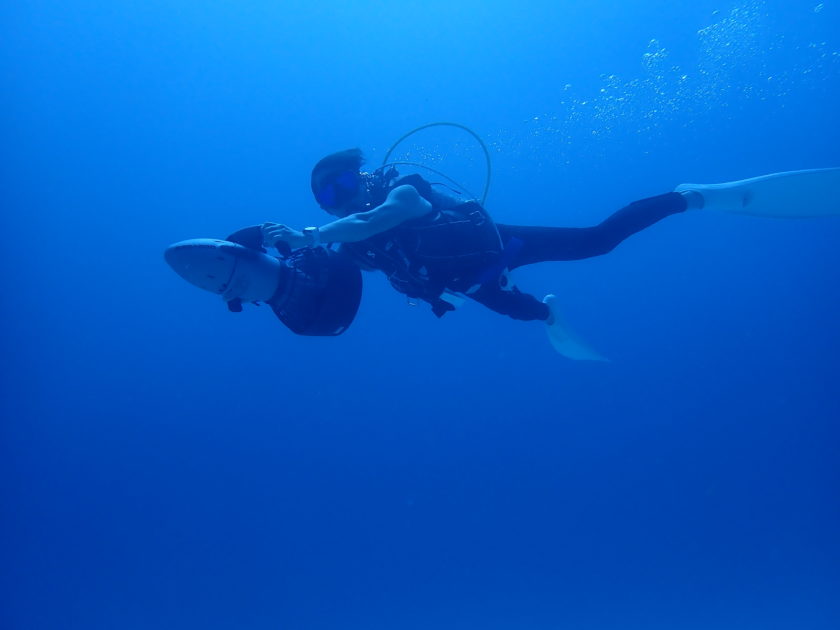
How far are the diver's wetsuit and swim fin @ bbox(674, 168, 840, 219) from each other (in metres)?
0.36

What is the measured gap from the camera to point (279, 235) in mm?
3113

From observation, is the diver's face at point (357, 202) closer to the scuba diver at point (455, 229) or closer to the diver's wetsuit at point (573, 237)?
the scuba diver at point (455, 229)

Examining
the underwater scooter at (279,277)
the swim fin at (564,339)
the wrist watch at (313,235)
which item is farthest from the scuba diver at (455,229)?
the swim fin at (564,339)

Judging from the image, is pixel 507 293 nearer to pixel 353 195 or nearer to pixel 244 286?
pixel 353 195

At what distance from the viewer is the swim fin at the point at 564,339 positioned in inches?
217

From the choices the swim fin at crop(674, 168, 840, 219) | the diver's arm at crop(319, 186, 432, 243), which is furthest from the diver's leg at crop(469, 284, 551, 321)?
the swim fin at crop(674, 168, 840, 219)

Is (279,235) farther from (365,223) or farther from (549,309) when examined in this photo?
(549,309)

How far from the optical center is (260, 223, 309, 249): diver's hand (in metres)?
3.11

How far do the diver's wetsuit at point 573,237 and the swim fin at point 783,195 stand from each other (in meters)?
0.36

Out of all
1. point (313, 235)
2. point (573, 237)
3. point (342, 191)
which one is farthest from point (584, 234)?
point (313, 235)

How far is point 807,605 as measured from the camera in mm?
16406

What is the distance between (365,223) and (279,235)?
51 centimetres

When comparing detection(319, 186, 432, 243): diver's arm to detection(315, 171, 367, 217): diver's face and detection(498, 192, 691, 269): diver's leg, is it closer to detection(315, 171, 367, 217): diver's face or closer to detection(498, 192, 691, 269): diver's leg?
detection(315, 171, 367, 217): diver's face

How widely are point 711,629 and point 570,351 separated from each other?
15.6m
